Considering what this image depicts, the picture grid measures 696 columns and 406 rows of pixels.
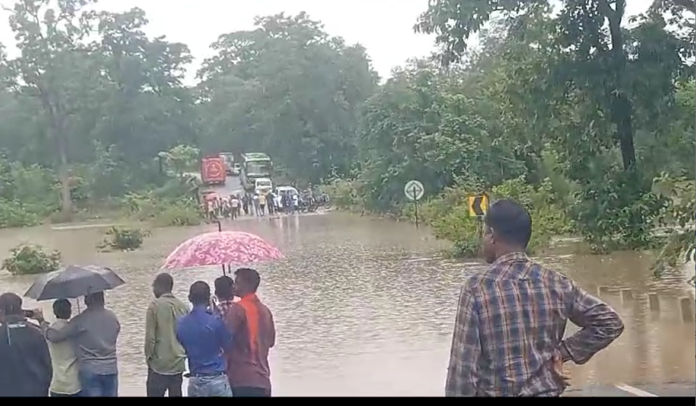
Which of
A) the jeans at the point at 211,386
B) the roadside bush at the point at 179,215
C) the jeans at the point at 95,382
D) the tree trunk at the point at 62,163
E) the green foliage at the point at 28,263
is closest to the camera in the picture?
the jeans at the point at 211,386

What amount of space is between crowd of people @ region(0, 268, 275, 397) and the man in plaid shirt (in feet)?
6.31

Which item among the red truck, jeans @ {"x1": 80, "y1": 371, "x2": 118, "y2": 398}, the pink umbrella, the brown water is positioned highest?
the red truck

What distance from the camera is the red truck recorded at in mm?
42906

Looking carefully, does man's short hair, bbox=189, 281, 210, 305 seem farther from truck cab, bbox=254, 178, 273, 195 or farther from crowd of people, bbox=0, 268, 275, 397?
truck cab, bbox=254, 178, 273, 195

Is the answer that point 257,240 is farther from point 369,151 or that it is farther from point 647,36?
point 369,151

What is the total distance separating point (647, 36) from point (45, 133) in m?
27.6

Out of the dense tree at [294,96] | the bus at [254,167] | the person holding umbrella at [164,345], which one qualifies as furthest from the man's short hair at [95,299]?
the dense tree at [294,96]

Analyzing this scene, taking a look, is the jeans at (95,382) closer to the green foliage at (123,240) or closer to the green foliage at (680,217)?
the green foliage at (680,217)

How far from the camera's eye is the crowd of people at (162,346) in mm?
5824

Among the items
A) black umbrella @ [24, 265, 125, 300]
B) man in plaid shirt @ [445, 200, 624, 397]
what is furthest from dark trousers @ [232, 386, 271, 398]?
man in plaid shirt @ [445, 200, 624, 397]

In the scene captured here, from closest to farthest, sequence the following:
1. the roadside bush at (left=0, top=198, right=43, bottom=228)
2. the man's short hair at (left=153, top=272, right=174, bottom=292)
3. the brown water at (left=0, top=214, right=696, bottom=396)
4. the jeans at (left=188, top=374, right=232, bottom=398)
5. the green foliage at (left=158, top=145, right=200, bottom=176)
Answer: the jeans at (left=188, top=374, right=232, bottom=398)
the man's short hair at (left=153, top=272, right=174, bottom=292)
the brown water at (left=0, top=214, right=696, bottom=396)
the green foliage at (left=158, top=145, right=200, bottom=176)
the roadside bush at (left=0, top=198, right=43, bottom=228)

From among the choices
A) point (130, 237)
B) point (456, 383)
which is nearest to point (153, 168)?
point (130, 237)

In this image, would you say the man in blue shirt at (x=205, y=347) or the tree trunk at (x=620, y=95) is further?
the tree trunk at (x=620, y=95)

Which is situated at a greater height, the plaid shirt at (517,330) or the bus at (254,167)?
the bus at (254,167)
